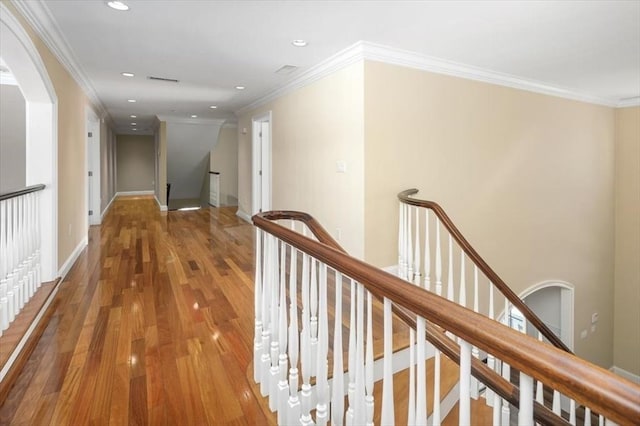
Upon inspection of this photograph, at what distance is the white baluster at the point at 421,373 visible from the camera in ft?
2.80

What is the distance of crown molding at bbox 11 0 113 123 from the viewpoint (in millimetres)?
2490

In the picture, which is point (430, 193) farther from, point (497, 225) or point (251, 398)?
point (251, 398)

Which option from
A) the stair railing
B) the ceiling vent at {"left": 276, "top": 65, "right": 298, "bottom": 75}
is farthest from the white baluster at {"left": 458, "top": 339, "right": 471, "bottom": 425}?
the ceiling vent at {"left": 276, "top": 65, "right": 298, "bottom": 75}

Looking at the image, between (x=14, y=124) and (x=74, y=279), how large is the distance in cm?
259

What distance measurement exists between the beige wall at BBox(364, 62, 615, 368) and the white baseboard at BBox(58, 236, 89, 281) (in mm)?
3090

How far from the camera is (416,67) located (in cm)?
365

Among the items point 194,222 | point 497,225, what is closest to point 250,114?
point 194,222

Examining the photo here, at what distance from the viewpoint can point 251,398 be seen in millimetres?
1809

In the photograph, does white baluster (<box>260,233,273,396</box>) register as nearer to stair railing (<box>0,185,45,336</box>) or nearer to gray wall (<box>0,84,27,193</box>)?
stair railing (<box>0,185,45,336</box>)

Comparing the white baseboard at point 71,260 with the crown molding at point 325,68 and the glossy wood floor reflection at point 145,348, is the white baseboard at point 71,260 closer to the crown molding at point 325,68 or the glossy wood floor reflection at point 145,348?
the glossy wood floor reflection at point 145,348

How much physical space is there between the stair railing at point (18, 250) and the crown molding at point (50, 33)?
→ 4.08ft

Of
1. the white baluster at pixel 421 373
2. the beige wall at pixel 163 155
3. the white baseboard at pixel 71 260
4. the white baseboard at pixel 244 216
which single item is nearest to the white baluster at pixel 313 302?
the white baluster at pixel 421 373

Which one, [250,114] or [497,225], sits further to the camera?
[250,114]

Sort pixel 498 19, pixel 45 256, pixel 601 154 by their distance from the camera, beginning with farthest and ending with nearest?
1. pixel 601 154
2. pixel 45 256
3. pixel 498 19
